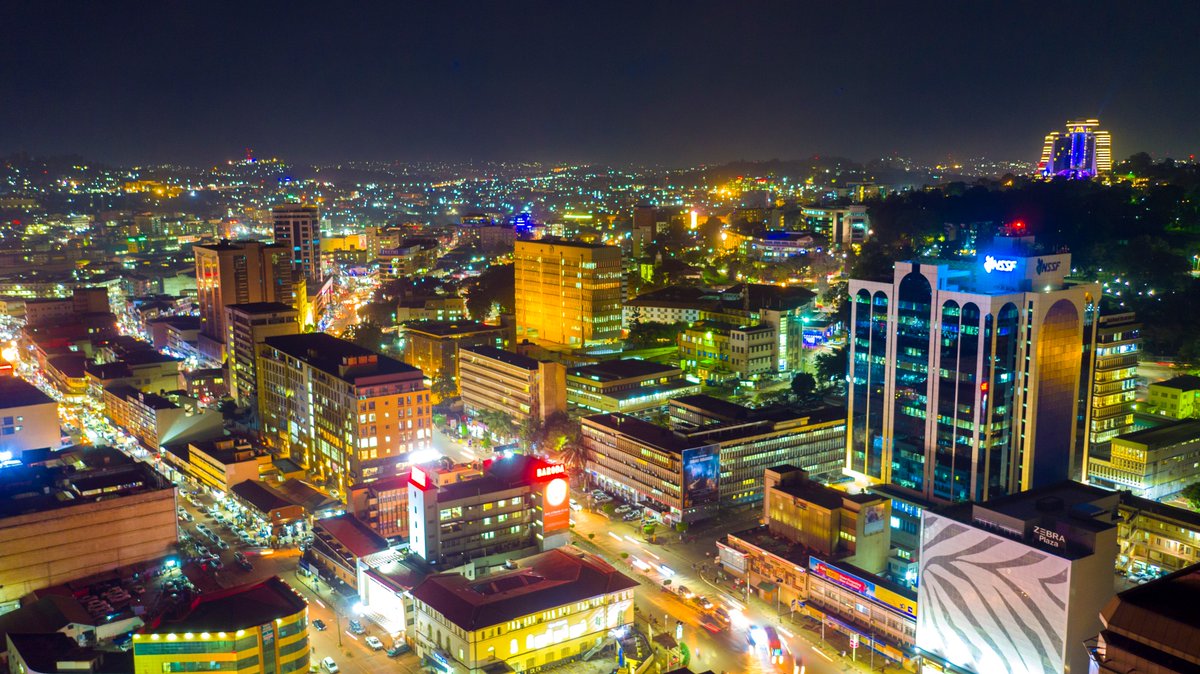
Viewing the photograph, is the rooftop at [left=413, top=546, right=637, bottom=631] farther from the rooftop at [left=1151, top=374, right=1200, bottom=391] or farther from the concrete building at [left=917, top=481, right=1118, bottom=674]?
the rooftop at [left=1151, top=374, right=1200, bottom=391]

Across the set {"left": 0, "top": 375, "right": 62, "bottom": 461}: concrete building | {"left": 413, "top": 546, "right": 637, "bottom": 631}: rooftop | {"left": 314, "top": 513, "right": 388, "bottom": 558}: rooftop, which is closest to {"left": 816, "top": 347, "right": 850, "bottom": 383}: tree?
{"left": 413, "top": 546, "right": 637, "bottom": 631}: rooftop

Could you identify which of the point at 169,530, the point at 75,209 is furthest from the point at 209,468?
the point at 75,209

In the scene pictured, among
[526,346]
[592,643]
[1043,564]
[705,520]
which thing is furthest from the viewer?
[526,346]

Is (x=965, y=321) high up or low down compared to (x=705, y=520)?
up

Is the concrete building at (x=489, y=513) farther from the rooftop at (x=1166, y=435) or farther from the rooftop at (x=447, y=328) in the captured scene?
the rooftop at (x=447, y=328)

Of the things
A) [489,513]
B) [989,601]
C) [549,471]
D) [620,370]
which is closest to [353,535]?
[489,513]

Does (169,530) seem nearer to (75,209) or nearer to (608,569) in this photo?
(608,569)
